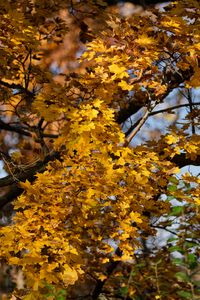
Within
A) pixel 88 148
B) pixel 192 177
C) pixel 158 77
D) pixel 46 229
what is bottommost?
pixel 46 229

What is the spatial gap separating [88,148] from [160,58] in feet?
4.34

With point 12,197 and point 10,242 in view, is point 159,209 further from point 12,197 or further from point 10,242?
point 12,197

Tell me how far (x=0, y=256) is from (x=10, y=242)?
0.36m

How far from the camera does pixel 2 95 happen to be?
4.76m

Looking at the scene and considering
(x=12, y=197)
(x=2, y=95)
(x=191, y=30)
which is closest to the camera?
(x=191, y=30)

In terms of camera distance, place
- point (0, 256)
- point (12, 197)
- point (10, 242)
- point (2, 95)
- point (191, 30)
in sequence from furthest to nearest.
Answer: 1. point (12, 197)
2. point (2, 95)
3. point (191, 30)
4. point (0, 256)
5. point (10, 242)

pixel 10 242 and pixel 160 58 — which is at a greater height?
pixel 160 58

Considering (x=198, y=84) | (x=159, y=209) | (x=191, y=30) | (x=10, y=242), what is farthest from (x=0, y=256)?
(x=191, y=30)

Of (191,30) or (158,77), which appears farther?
(158,77)

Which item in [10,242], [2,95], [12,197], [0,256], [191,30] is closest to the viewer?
[10,242]

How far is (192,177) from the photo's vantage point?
3871mm

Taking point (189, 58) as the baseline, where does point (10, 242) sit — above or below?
below

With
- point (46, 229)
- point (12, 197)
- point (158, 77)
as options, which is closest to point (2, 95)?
point (12, 197)

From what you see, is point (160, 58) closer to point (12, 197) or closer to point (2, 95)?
point (2, 95)
